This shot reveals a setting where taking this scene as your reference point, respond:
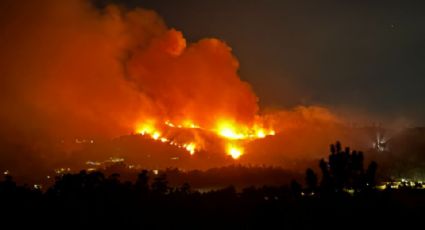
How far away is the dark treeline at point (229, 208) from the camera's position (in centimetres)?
5006

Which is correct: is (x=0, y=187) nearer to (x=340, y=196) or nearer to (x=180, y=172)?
(x=340, y=196)

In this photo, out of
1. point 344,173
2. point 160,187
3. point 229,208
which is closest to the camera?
point 344,173

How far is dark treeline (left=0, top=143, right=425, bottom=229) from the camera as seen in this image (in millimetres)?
50062

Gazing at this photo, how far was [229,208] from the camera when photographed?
218 feet

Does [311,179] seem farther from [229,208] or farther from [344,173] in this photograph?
[229,208]

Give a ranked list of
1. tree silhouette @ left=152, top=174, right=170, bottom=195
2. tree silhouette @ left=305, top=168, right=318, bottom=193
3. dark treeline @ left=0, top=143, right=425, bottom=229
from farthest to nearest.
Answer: tree silhouette @ left=152, top=174, right=170, bottom=195
tree silhouette @ left=305, top=168, right=318, bottom=193
dark treeline @ left=0, top=143, right=425, bottom=229

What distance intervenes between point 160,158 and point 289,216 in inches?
4743

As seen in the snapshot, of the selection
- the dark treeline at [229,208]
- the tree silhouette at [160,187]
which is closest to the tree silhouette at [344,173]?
the dark treeline at [229,208]

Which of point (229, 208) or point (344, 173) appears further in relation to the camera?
point (229, 208)

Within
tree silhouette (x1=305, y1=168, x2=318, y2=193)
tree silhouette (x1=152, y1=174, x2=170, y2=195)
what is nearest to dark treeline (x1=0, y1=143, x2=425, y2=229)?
tree silhouette (x1=305, y1=168, x2=318, y2=193)

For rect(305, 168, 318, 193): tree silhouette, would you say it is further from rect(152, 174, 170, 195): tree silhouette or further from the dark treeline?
rect(152, 174, 170, 195): tree silhouette

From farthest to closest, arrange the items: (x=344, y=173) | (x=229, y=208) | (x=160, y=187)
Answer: (x=160, y=187) < (x=229, y=208) < (x=344, y=173)

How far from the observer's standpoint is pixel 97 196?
205 ft

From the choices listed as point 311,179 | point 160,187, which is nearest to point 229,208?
point 311,179
